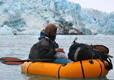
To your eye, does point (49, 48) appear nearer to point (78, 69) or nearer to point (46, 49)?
point (46, 49)

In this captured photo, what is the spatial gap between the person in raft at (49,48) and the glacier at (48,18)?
3782 centimetres

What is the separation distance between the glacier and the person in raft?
37.8 metres

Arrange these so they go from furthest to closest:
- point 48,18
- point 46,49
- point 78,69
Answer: point 48,18 < point 46,49 < point 78,69

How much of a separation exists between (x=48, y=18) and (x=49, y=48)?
148 feet

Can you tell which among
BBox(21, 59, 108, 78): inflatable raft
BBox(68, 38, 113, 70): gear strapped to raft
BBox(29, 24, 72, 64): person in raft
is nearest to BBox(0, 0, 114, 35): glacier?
BBox(29, 24, 72, 64): person in raft

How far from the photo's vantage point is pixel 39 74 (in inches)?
165

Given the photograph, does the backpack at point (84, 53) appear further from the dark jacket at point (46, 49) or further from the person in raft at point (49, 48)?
the dark jacket at point (46, 49)

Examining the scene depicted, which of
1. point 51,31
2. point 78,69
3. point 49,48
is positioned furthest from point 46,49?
point 78,69

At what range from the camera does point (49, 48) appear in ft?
13.1

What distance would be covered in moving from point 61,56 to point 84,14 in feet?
152

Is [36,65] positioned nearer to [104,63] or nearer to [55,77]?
[55,77]

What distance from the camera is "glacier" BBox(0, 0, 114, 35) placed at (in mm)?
44375

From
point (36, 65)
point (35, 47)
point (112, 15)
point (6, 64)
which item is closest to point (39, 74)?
point (36, 65)

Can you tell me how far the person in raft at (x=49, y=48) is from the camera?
3984mm
